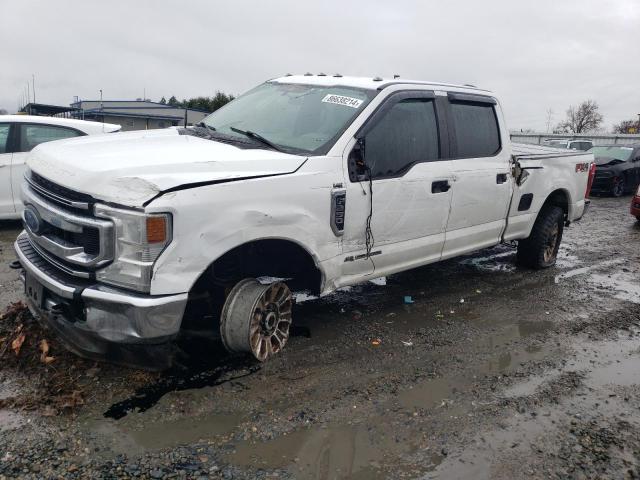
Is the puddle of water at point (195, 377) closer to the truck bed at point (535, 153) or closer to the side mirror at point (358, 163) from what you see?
the side mirror at point (358, 163)

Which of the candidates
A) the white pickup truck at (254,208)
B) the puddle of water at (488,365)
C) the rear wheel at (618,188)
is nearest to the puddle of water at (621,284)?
the puddle of water at (488,365)

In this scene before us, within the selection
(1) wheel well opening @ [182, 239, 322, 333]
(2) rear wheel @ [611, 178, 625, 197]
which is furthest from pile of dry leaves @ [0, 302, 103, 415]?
(2) rear wheel @ [611, 178, 625, 197]

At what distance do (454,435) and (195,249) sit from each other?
5.94 ft

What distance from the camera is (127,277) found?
9.64 feet

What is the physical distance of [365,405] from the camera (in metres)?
3.30

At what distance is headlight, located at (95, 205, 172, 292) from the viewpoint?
285 cm

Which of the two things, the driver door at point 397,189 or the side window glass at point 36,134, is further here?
the side window glass at point 36,134

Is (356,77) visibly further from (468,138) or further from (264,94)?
(468,138)

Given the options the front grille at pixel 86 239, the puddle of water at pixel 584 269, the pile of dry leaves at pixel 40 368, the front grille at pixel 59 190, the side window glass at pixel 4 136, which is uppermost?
the side window glass at pixel 4 136

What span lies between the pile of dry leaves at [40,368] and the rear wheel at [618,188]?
15.7 m

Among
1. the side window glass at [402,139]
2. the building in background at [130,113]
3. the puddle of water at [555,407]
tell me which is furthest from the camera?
the building in background at [130,113]

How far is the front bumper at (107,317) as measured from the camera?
294 cm

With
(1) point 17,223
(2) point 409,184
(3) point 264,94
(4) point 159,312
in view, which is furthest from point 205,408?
(1) point 17,223

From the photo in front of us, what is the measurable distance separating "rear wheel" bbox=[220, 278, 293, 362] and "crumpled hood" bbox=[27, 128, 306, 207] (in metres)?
0.76
